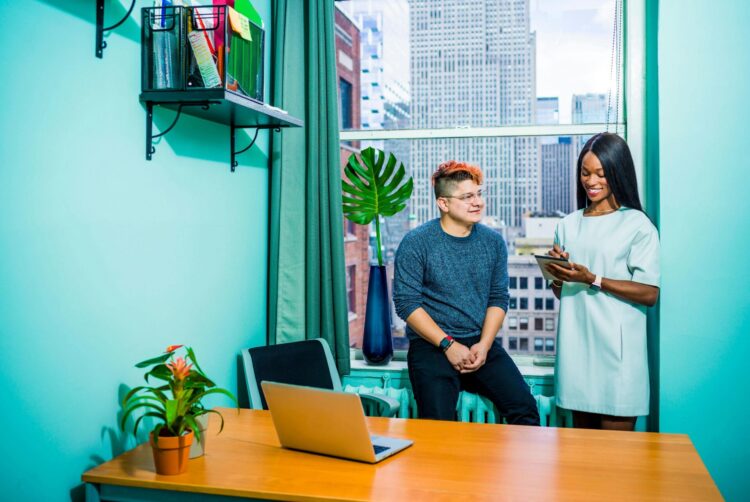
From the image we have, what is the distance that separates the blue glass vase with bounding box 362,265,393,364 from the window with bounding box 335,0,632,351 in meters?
0.23

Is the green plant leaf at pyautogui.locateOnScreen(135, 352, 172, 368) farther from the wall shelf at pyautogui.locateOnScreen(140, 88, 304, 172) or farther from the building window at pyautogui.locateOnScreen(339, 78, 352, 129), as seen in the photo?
the building window at pyautogui.locateOnScreen(339, 78, 352, 129)

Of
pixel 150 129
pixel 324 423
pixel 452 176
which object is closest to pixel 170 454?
pixel 324 423

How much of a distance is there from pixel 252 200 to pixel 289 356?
720 mm

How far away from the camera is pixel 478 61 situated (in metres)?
3.46

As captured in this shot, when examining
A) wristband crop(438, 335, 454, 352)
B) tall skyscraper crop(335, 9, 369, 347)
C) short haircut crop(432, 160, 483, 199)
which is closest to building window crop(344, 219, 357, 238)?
tall skyscraper crop(335, 9, 369, 347)

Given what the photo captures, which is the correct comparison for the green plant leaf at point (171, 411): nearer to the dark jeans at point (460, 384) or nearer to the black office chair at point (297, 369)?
the black office chair at point (297, 369)

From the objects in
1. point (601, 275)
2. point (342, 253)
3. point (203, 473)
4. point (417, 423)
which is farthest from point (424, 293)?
point (203, 473)

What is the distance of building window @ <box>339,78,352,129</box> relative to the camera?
11.7 feet

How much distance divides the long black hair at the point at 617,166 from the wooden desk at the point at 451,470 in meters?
1.00

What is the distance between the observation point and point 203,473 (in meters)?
1.76

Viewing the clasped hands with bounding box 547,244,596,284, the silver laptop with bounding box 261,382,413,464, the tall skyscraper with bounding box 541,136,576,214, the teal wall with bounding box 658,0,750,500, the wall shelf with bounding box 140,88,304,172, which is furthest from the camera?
the tall skyscraper with bounding box 541,136,576,214

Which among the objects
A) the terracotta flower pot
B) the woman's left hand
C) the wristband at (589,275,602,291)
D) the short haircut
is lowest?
the terracotta flower pot

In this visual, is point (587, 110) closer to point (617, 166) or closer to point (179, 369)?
point (617, 166)

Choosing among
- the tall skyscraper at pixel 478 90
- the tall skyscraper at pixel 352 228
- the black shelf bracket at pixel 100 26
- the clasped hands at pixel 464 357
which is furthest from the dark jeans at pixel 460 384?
the black shelf bracket at pixel 100 26
